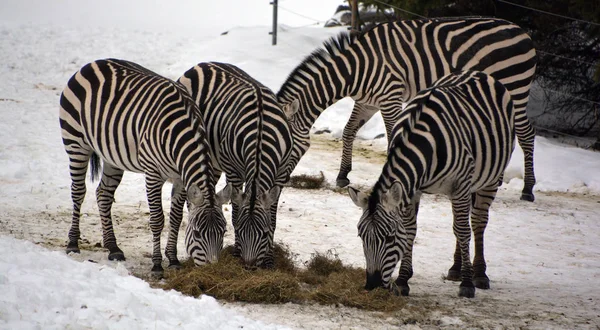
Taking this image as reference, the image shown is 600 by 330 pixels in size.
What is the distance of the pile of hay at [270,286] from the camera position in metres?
5.83

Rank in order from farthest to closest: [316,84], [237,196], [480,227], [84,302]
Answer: [316,84], [480,227], [237,196], [84,302]

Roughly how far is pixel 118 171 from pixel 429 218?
4493 millimetres

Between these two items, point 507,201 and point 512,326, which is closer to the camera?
point 512,326

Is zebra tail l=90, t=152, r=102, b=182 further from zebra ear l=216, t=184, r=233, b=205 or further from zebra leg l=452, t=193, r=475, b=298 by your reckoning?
zebra leg l=452, t=193, r=475, b=298

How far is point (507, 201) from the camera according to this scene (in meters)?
10.6

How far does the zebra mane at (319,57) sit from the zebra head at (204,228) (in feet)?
11.1

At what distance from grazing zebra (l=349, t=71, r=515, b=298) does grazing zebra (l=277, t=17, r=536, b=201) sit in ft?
8.00

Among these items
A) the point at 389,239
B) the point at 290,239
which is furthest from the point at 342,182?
the point at 389,239

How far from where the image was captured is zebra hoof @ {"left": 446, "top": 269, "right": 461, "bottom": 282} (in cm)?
714

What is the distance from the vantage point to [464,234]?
21.6 ft

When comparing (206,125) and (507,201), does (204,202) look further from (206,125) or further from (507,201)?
(507,201)

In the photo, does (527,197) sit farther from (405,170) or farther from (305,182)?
(405,170)

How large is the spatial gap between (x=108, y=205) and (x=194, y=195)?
189 cm

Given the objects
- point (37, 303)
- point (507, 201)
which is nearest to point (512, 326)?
point (37, 303)
